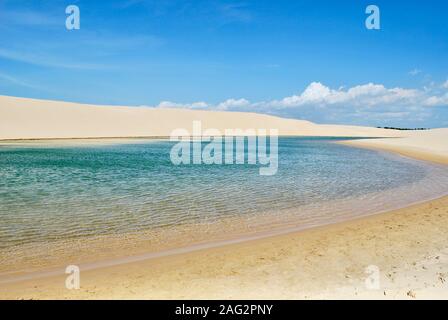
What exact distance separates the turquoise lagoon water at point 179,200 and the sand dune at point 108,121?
147ft

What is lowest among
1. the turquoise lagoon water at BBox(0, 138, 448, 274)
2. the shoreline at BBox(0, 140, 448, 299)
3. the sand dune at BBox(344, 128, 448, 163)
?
the shoreline at BBox(0, 140, 448, 299)

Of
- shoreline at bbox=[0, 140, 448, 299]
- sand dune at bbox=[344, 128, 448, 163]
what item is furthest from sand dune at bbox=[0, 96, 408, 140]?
shoreline at bbox=[0, 140, 448, 299]

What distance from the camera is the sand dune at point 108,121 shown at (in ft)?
204

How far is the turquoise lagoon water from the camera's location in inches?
318

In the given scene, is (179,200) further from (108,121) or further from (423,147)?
(108,121)

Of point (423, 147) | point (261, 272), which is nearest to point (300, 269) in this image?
point (261, 272)

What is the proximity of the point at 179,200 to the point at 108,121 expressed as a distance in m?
73.0

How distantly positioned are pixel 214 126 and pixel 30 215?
3489 inches

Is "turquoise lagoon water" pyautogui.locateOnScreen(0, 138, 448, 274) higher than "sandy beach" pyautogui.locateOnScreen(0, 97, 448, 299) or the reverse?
higher

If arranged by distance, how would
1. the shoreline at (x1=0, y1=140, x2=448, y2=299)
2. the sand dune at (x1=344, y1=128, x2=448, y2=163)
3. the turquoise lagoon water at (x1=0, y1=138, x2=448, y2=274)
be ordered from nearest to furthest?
the shoreline at (x1=0, y1=140, x2=448, y2=299), the turquoise lagoon water at (x1=0, y1=138, x2=448, y2=274), the sand dune at (x1=344, y1=128, x2=448, y2=163)

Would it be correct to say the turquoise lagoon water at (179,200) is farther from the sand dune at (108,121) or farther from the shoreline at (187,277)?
the sand dune at (108,121)

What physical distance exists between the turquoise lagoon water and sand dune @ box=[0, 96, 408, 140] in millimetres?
44828

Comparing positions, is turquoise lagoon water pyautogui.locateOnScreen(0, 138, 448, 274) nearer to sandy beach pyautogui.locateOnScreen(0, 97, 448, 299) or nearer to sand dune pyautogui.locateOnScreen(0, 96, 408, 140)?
sandy beach pyautogui.locateOnScreen(0, 97, 448, 299)
